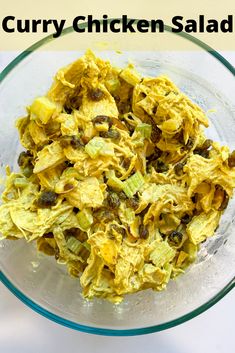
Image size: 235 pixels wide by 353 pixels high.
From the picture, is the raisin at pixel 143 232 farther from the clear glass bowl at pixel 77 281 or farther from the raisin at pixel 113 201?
the clear glass bowl at pixel 77 281

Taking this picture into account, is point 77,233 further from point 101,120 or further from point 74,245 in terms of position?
point 101,120

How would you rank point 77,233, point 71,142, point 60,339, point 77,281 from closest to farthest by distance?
point 71,142, point 77,233, point 77,281, point 60,339

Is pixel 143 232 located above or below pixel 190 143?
below

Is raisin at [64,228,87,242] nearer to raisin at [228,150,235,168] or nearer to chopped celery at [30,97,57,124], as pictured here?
chopped celery at [30,97,57,124]

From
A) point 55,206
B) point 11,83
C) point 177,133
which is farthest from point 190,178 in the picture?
point 11,83

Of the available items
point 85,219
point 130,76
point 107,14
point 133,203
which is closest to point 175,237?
point 133,203

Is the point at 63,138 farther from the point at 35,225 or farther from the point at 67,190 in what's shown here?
the point at 35,225

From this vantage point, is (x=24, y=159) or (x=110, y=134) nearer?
(x=110, y=134)
